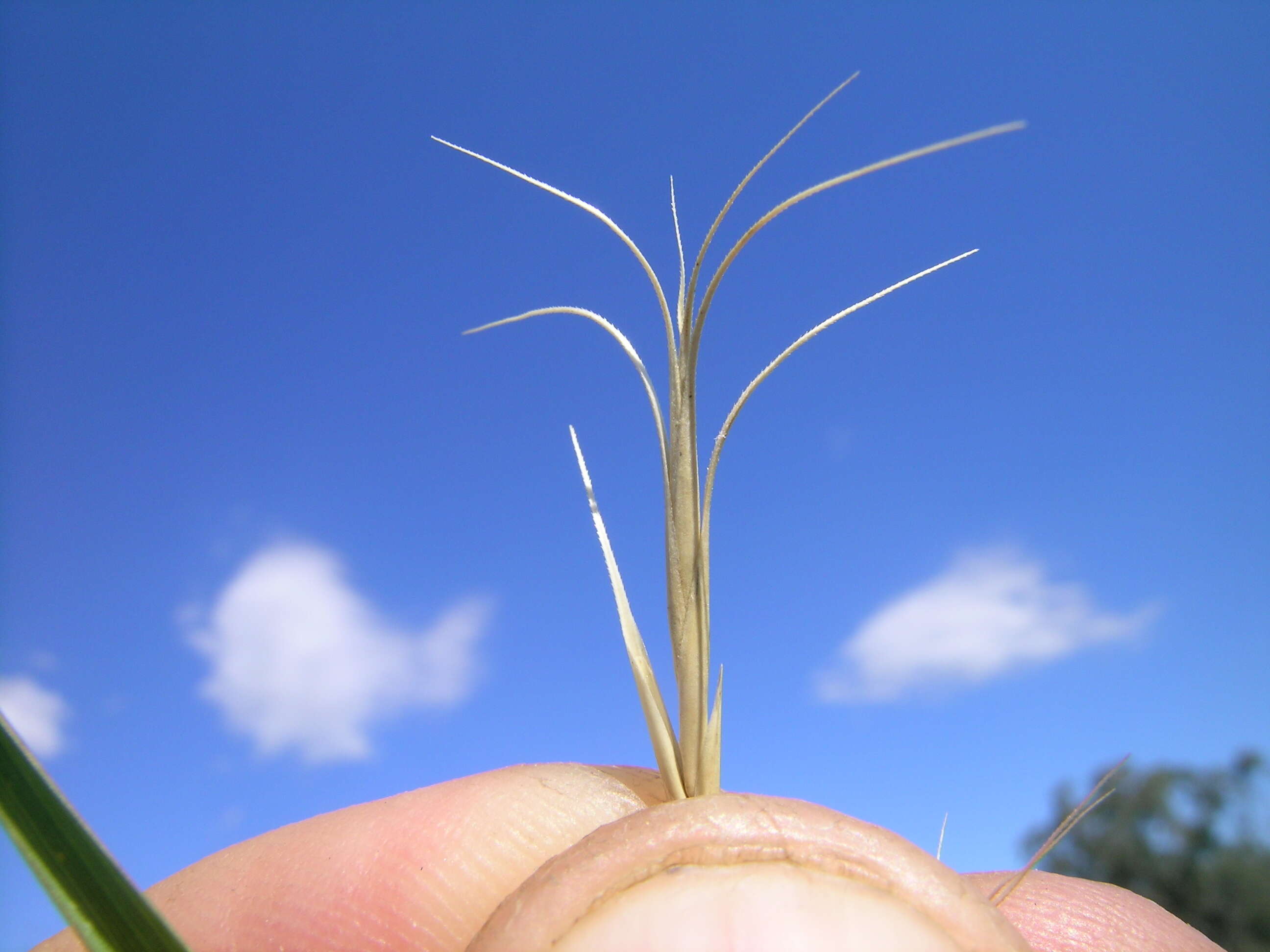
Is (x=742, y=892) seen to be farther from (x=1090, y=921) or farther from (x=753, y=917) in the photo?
(x=1090, y=921)

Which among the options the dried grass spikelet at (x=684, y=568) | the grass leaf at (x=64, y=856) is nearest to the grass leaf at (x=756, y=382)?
the dried grass spikelet at (x=684, y=568)

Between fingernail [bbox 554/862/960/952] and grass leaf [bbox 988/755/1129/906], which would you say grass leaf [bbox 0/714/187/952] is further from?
grass leaf [bbox 988/755/1129/906]

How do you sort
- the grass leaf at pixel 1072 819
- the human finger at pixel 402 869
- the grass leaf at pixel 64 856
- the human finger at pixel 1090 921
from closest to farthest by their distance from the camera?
1. the grass leaf at pixel 64 856
2. the grass leaf at pixel 1072 819
3. the human finger at pixel 402 869
4. the human finger at pixel 1090 921

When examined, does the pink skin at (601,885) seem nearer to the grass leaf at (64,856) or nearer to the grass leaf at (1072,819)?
A: the grass leaf at (1072,819)

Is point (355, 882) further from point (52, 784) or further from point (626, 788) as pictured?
point (52, 784)

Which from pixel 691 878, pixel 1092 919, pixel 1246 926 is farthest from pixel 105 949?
pixel 1246 926

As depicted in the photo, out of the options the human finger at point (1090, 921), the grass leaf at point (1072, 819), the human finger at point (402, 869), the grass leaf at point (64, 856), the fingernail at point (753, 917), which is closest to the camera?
the grass leaf at point (64, 856)

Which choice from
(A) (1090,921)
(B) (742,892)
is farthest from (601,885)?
(A) (1090,921)
